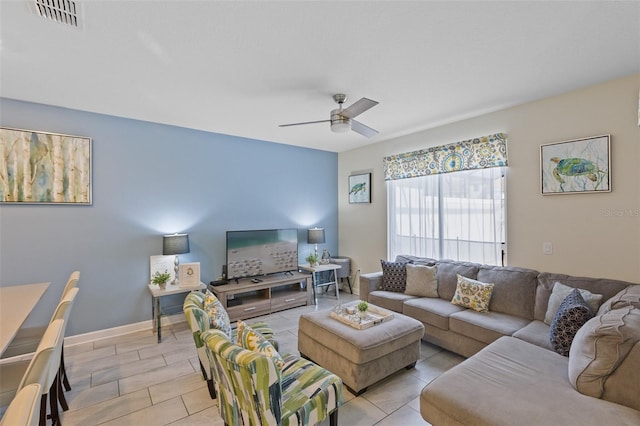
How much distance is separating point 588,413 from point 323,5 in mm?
2669

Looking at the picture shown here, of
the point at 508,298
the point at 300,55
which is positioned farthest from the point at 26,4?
the point at 508,298

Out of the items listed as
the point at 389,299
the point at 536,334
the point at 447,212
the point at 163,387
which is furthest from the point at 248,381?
the point at 447,212

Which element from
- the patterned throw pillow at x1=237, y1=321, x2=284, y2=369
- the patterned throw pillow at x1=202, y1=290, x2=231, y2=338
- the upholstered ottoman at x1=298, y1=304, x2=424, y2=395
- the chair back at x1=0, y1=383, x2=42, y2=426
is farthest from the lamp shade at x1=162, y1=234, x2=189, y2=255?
the chair back at x1=0, y1=383, x2=42, y2=426

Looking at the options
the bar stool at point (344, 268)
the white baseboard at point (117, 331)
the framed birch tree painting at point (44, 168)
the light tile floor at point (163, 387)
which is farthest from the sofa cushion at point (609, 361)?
the framed birch tree painting at point (44, 168)

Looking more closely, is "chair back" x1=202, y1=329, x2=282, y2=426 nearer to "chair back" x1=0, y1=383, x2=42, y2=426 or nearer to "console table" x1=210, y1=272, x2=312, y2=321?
"chair back" x1=0, y1=383, x2=42, y2=426

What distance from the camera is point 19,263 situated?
10.2 feet

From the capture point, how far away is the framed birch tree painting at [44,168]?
121 inches

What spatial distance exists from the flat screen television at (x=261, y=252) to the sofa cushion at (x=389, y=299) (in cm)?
159

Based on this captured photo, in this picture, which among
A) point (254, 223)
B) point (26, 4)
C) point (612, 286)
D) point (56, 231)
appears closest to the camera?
point (26, 4)

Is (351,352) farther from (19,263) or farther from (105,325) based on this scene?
(19,263)

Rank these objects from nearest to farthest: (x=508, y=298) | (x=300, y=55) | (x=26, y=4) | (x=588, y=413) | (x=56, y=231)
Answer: (x=588, y=413)
(x=26, y=4)
(x=300, y=55)
(x=508, y=298)
(x=56, y=231)

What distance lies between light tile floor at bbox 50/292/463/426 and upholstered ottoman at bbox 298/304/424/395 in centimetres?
14

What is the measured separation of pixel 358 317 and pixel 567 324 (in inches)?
63.9

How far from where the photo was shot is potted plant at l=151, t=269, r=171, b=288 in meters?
3.66
